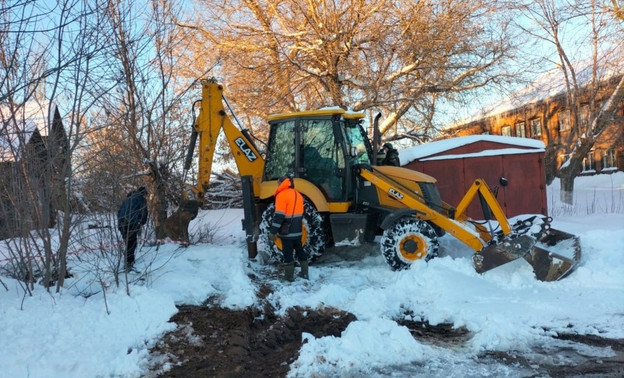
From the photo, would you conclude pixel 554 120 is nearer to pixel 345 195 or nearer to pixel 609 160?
pixel 609 160

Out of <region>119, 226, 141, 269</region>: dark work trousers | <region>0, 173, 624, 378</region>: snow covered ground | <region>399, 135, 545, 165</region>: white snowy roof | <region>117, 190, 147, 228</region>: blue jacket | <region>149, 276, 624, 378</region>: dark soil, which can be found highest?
<region>399, 135, 545, 165</region>: white snowy roof

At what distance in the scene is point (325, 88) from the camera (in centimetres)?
1677

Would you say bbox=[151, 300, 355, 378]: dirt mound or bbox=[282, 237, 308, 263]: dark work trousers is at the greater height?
bbox=[282, 237, 308, 263]: dark work trousers

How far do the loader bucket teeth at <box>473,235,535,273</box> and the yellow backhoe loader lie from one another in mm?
84

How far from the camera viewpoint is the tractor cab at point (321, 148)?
862 cm

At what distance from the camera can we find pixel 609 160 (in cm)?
3241

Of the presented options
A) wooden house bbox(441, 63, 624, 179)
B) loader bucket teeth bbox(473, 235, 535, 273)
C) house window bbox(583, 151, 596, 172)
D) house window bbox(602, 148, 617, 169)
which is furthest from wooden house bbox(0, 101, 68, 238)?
house window bbox(583, 151, 596, 172)

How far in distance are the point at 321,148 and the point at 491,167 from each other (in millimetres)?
5337

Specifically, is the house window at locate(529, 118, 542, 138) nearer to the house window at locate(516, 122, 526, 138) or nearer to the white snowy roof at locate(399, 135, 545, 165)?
the house window at locate(516, 122, 526, 138)

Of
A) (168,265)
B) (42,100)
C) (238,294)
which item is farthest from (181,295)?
(42,100)

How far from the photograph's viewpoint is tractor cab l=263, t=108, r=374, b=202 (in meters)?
8.62

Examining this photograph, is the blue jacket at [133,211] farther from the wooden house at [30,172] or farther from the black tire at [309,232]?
the black tire at [309,232]

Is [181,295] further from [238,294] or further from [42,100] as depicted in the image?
[42,100]

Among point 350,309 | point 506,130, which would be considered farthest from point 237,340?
point 506,130
